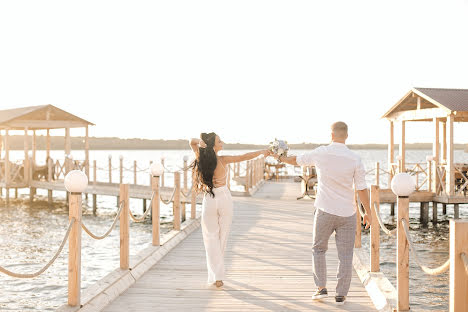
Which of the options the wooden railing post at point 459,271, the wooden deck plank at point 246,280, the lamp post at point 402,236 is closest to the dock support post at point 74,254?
the wooden deck plank at point 246,280

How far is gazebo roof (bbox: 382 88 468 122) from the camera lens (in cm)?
1581

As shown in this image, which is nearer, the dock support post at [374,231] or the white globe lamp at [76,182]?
the white globe lamp at [76,182]

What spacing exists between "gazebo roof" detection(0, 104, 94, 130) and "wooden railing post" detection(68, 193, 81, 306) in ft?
64.2

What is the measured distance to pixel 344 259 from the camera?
4.62 meters

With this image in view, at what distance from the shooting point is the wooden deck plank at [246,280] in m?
4.75

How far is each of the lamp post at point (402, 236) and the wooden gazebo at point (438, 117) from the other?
40.6 feet

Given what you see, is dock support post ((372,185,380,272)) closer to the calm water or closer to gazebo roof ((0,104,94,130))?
the calm water

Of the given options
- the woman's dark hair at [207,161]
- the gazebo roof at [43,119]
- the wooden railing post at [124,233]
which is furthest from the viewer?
the gazebo roof at [43,119]

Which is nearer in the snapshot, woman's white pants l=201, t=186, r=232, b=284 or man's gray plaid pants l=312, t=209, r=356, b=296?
man's gray plaid pants l=312, t=209, r=356, b=296

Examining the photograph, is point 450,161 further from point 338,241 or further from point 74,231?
point 74,231

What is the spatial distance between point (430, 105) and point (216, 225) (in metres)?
15.8

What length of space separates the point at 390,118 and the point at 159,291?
1638 centimetres

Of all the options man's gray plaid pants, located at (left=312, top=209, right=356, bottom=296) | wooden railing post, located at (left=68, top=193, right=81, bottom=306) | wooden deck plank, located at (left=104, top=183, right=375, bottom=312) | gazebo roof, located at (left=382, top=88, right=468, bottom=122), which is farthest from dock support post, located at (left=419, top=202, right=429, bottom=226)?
wooden railing post, located at (left=68, top=193, right=81, bottom=306)

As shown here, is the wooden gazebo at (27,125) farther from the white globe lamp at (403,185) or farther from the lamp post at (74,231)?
the white globe lamp at (403,185)
